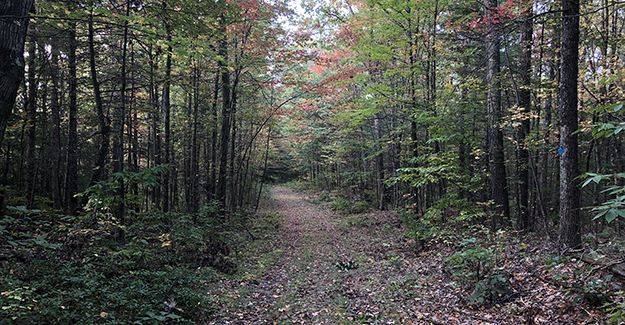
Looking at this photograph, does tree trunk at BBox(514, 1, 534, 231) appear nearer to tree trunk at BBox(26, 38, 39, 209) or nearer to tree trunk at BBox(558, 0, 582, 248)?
tree trunk at BBox(558, 0, 582, 248)

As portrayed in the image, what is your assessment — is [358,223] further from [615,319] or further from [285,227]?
[615,319]

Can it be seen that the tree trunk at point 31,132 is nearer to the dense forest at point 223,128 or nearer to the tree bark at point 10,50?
the dense forest at point 223,128

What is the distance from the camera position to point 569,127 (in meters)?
5.58

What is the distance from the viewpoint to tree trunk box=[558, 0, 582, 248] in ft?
18.0

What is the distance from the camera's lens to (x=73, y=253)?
17.0 feet

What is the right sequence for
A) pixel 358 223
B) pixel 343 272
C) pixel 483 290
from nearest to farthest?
1. pixel 483 290
2. pixel 343 272
3. pixel 358 223

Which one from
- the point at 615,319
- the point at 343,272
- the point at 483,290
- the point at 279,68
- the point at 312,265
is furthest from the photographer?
the point at 279,68

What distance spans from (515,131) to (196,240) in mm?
10603

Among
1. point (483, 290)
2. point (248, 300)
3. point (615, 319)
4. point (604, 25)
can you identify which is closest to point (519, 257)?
point (483, 290)

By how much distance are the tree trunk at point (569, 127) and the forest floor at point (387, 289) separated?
76cm

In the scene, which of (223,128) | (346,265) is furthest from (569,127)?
(223,128)

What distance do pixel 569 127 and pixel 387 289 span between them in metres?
5.11

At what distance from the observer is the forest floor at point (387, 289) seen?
15.1ft

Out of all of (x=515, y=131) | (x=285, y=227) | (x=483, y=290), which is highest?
(x=515, y=131)
